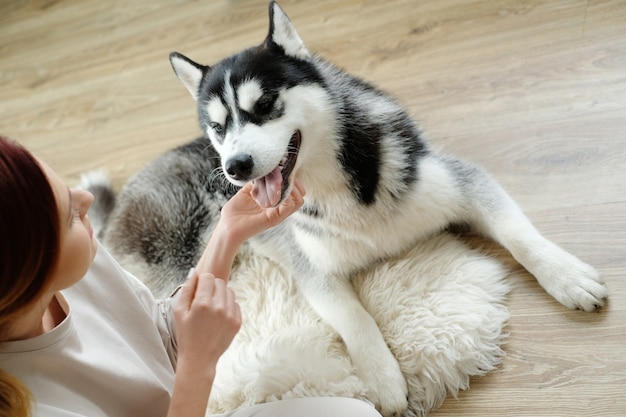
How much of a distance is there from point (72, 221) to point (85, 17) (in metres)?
2.98

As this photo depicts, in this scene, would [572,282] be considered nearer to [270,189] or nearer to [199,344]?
[270,189]

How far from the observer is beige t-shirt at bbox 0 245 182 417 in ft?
3.50

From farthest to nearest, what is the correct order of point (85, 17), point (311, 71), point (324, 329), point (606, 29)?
point (85, 17) < point (606, 29) < point (324, 329) < point (311, 71)

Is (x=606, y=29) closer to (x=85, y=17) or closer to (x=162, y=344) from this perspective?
(x=162, y=344)

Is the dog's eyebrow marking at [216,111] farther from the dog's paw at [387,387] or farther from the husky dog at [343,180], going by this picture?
the dog's paw at [387,387]

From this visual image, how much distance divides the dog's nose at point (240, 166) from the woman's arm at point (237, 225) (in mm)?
90

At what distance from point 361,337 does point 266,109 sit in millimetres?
634

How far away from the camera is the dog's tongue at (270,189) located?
140cm

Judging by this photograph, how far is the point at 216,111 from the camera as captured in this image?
1487 millimetres

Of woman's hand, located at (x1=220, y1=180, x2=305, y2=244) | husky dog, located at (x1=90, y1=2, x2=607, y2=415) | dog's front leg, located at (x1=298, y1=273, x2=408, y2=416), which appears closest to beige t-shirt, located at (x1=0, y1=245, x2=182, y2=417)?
woman's hand, located at (x1=220, y1=180, x2=305, y2=244)

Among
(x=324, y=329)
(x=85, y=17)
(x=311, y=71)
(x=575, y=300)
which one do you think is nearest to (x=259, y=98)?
(x=311, y=71)

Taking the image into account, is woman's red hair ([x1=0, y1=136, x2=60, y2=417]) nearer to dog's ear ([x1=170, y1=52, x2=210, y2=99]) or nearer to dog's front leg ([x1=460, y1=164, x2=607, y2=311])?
dog's ear ([x1=170, y1=52, x2=210, y2=99])

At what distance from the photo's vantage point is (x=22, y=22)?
12.3 feet

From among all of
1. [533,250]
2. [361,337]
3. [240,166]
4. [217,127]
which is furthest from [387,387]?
[217,127]
